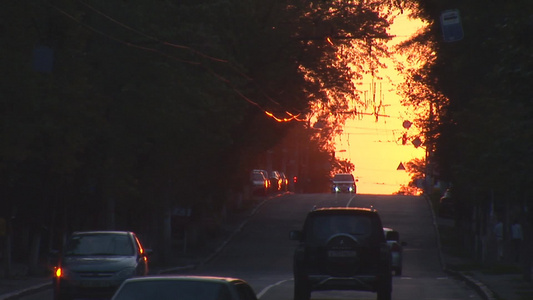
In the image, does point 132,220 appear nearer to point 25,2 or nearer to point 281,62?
point 281,62

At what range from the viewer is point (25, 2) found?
25.2m

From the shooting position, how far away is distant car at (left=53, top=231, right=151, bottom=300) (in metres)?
21.4

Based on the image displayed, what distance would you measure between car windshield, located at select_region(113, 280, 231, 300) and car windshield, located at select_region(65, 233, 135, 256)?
39.5ft

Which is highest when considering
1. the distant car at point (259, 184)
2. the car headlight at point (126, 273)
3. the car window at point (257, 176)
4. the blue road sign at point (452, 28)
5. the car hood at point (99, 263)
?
the blue road sign at point (452, 28)

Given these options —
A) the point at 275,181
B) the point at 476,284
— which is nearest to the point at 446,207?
the point at 275,181

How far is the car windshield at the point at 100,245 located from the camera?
74.6 ft

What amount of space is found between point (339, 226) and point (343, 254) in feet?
1.95

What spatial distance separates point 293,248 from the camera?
52.6m

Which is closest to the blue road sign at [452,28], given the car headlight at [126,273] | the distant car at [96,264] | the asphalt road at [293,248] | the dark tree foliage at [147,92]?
the dark tree foliage at [147,92]

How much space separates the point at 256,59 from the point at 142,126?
44.5 feet

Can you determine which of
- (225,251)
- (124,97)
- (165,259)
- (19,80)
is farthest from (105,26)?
(225,251)

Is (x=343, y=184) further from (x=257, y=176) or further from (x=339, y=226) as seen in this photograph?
(x=339, y=226)

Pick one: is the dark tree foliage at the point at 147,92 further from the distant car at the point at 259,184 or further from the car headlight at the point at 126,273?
the distant car at the point at 259,184

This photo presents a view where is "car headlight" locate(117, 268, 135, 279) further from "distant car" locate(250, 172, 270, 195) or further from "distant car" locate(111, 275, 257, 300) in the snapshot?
"distant car" locate(250, 172, 270, 195)
